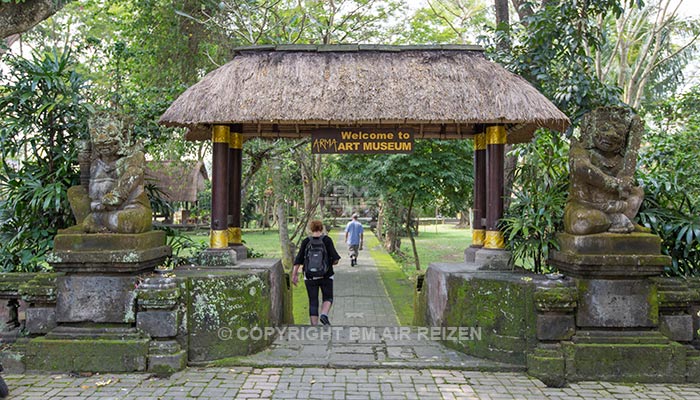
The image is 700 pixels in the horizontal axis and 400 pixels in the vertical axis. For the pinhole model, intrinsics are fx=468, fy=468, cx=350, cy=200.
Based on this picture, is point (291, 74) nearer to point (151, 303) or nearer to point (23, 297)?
point (151, 303)

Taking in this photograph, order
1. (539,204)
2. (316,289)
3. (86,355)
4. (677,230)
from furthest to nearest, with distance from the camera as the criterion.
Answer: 1. (316,289)
2. (539,204)
3. (677,230)
4. (86,355)

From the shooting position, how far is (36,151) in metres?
6.00

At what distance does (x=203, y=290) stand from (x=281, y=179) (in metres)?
8.92

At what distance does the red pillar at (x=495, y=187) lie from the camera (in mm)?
6219

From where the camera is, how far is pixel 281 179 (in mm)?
13773

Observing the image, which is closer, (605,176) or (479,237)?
(605,176)

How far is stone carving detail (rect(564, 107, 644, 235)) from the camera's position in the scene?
4.79 meters

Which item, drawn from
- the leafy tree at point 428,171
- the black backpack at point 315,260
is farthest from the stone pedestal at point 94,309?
the leafy tree at point 428,171

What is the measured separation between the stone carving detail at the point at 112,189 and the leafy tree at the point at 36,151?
75cm

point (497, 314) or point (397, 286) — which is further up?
point (497, 314)

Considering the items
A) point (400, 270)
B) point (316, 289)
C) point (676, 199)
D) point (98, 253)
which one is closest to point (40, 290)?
point (98, 253)

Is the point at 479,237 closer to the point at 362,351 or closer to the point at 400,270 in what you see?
the point at 362,351

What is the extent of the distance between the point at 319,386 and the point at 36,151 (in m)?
4.70

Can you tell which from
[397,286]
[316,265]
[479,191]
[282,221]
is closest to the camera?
[316,265]
